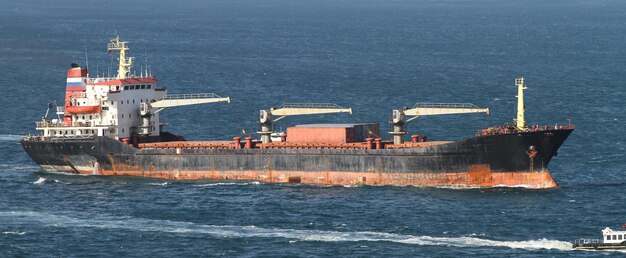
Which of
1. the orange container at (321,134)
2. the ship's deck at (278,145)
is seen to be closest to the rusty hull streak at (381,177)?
the ship's deck at (278,145)

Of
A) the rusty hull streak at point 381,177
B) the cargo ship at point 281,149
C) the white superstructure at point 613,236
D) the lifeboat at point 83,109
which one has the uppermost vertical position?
the lifeboat at point 83,109

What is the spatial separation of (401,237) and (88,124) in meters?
37.3

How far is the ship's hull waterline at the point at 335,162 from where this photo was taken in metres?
94.1

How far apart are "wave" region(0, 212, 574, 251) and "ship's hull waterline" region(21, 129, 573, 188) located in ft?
52.3

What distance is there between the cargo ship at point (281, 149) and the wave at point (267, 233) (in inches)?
637

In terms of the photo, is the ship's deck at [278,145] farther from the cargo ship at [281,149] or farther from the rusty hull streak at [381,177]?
the rusty hull streak at [381,177]

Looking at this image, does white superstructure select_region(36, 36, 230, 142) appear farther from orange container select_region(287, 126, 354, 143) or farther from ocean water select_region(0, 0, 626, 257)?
orange container select_region(287, 126, 354, 143)

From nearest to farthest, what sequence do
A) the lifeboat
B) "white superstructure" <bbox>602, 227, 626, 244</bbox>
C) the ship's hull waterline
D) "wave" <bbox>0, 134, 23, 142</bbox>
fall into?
"white superstructure" <bbox>602, 227, 626, 244</bbox> → the ship's hull waterline → the lifeboat → "wave" <bbox>0, 134, 23, 142</bbox>

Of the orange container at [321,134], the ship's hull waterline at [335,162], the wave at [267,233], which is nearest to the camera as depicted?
the wave at [267,233]

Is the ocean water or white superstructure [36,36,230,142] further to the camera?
white superstructure [36,36,230,142]

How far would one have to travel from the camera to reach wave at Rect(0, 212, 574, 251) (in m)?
76.5

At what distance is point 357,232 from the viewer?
3164 inches

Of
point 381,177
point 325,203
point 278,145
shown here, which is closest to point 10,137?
point 278,145

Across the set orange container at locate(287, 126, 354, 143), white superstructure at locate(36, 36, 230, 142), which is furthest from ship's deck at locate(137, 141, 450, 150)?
white superstructure at locate(36, 36, 230, 142)
